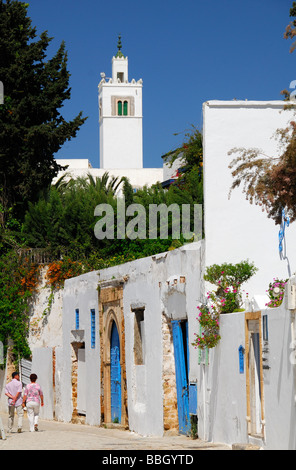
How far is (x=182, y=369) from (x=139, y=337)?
2586 mm

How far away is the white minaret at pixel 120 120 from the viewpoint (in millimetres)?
91125

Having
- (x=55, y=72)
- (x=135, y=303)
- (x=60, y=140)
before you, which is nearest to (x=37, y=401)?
(x=135, y=303)

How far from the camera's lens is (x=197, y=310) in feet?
49.5

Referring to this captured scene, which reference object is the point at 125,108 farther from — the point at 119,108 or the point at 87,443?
the point at 87,443

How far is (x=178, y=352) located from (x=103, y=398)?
5192 mm

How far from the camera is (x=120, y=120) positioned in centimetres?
9256

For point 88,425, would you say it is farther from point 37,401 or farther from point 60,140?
point 60,140

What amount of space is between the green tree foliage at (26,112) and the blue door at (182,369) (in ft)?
47.7

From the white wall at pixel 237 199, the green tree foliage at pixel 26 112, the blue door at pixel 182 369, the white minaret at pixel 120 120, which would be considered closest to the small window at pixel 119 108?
the white minaret at pixel 120 120

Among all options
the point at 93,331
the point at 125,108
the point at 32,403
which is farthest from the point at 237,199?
the point at 125,108

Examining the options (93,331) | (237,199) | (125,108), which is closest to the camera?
(237,199)

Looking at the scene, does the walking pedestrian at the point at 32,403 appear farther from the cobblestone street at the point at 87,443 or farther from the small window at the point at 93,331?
the small window at the point at 93,331

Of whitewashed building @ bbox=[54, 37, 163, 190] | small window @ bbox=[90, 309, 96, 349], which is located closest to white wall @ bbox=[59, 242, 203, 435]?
small window @ bbox=[90, 309, 96, 349]

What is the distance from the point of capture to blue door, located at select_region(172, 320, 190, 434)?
16.1m
